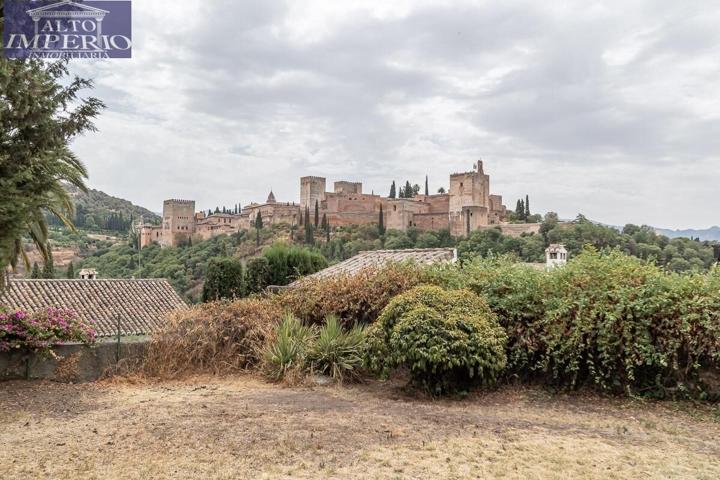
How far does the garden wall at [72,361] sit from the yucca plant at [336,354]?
2.58 meters

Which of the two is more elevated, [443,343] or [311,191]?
[311,191]

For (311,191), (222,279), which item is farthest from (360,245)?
(222,279)

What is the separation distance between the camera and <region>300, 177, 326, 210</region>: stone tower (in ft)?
282

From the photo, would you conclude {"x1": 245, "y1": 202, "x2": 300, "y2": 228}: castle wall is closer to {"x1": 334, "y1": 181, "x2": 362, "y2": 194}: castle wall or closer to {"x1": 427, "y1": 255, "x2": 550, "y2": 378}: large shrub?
{"x1": 334, "y1": 181, "x2": 362, "y2": 194}: castle wall

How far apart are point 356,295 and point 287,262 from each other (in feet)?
42.7

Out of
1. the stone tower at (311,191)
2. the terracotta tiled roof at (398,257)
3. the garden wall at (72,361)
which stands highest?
the stone tower at (311,191)

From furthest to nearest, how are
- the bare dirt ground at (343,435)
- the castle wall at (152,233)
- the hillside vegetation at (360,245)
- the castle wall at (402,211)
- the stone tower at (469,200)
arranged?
the castle wall at (152,233)
the castle wall at (402,211)
the stone tower at (469,200)
the hillside vegetation at (360,245)
the bare dirt ground at (343,435)

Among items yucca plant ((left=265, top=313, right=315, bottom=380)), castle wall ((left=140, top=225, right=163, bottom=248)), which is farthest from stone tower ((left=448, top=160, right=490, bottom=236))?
yucca plant ((left=265, top=313, right=315, bottom=380))

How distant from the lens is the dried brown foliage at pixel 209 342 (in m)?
7.81

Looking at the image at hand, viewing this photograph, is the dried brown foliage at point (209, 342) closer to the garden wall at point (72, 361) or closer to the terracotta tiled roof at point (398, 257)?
the garden wall at point (72, 361)

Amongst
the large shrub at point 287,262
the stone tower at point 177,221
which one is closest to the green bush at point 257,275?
the large shrub at point 287,262

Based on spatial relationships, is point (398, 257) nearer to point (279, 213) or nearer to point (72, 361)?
point (72, 361)

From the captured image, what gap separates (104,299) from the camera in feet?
79.4

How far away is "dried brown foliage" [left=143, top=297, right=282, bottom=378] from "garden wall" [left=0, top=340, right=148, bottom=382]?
0.33 meters
